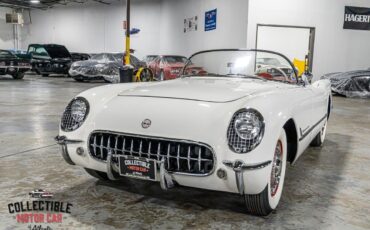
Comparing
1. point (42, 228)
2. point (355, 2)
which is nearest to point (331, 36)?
point (355, 2)

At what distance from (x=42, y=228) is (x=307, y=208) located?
173cm

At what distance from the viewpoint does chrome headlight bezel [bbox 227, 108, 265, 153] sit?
2070mm

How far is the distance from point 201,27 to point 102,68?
462 cm

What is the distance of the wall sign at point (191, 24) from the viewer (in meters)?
16.2

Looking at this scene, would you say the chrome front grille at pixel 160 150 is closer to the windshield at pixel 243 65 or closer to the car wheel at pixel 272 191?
the car wheel at pixel 272 191

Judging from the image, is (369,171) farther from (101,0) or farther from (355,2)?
(101,0)

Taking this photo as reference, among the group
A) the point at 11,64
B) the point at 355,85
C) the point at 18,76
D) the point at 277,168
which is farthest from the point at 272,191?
the point at 18,76

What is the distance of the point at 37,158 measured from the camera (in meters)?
3.62

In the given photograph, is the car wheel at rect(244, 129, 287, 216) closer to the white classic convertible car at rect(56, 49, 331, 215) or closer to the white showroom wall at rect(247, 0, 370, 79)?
the white classic convertible car at rect(56, 49, 331, 215)

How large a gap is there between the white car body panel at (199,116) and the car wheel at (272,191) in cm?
15

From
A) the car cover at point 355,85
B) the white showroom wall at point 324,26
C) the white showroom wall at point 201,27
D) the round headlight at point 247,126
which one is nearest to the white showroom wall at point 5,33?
the white showroom wall at point 201,27

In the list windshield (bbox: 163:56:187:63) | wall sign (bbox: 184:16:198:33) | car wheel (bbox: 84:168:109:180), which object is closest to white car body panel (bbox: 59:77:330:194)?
car wheel (bbox: 84:168:109:180)

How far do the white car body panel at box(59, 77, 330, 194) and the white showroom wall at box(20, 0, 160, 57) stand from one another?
62.3ft

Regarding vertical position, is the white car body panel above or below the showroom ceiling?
below
